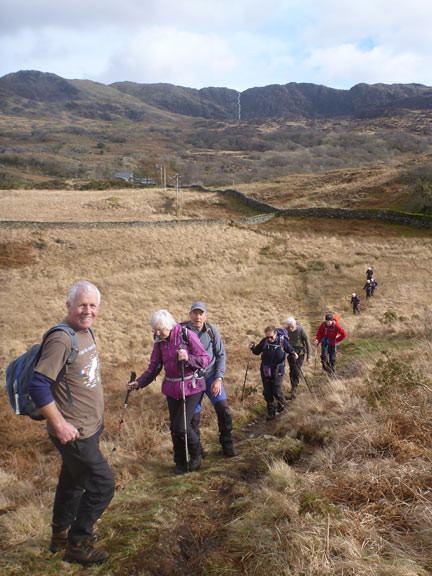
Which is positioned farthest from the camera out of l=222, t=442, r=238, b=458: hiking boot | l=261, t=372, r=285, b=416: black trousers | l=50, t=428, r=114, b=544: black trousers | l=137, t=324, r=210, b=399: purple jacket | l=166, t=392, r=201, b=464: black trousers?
l=261, t=372, r=285, b=416: black trousers

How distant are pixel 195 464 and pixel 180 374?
1188 mm

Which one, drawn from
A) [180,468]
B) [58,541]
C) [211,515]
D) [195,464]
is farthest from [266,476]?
[58,541]

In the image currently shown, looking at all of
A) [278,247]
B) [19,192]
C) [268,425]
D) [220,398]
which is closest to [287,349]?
[268,425]

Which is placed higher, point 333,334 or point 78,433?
point 78,433

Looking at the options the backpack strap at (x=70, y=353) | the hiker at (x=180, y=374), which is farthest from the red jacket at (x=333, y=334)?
the backpack strap at (x=70, y=353)

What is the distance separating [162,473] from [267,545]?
7.22ft

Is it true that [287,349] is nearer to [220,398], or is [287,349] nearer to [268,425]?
[268,425]

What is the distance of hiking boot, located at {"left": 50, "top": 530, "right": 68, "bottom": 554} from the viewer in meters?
3.01

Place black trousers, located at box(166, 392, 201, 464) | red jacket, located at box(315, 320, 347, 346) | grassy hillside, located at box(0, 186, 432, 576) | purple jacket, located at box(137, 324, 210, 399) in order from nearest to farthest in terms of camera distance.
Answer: grassy hillside, located at box(0, 186, 432, 576)
purple jacket, located at box(137, 324, 210, 399)
black trousers, located at box(166, 392, 201, 464)
red jacket, located at box(315, 320, 347, 346)

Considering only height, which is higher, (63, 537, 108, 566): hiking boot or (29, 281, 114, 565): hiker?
(29, 281, 114, 565): hiker

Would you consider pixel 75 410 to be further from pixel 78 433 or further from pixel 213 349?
pixel 213 349

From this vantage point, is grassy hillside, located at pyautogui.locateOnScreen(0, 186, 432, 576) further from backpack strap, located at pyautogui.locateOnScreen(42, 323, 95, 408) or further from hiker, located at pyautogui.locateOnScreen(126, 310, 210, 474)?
backpack strap, located at pyautogui.locateOnScreen(42, 323, 95, 408)

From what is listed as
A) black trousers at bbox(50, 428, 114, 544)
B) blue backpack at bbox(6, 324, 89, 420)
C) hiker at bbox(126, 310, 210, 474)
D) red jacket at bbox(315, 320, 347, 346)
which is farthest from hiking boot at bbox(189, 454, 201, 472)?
red jacket at bbox(315, 320, 347, 346)

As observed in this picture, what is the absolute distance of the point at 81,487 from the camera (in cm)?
309
